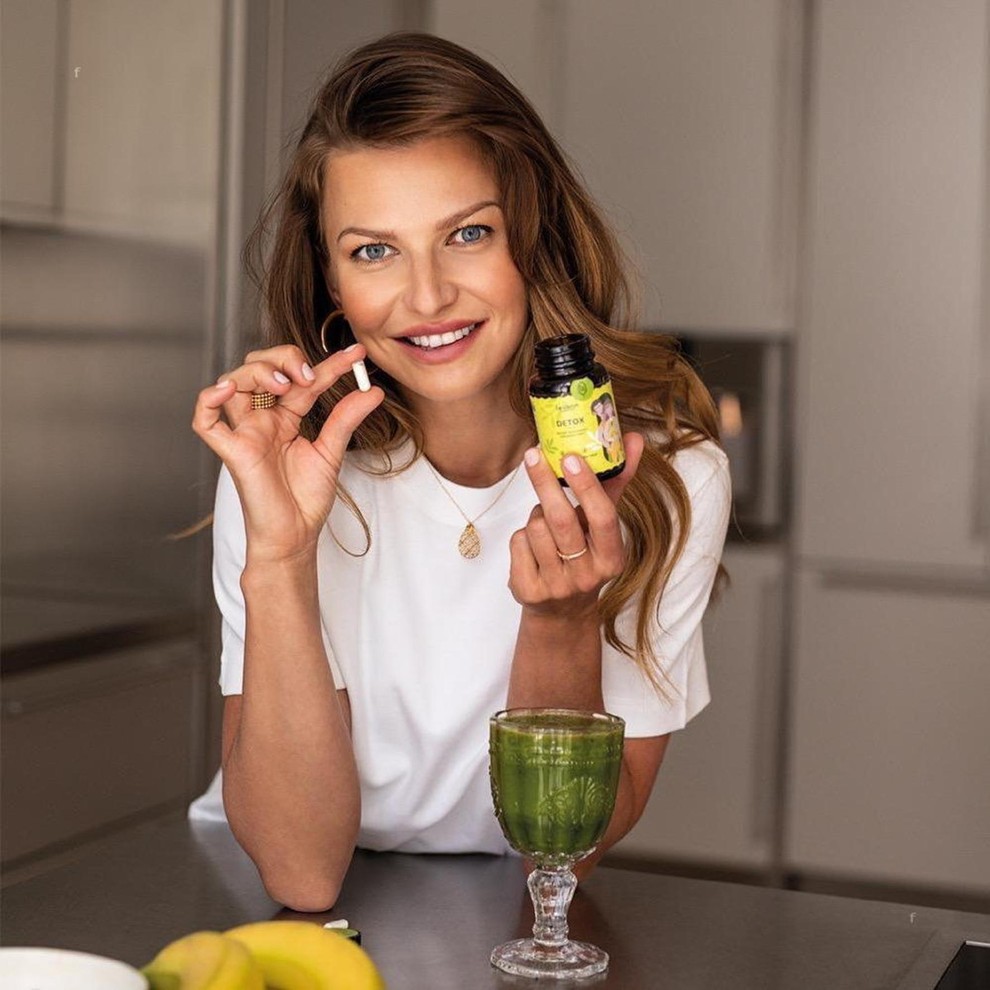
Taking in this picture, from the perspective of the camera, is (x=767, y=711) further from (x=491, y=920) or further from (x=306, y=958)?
(x=306, y=958)

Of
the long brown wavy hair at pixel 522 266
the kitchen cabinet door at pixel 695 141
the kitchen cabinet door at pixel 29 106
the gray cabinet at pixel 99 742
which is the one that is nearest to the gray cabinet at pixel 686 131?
the kitchen cabinet door at pixel 695 141

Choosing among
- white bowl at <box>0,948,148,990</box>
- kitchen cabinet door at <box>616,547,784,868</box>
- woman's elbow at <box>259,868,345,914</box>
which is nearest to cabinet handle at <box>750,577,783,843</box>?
kitchen cabinet door at <box>616,547,784,868</box>

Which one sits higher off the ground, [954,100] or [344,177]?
[954,100]

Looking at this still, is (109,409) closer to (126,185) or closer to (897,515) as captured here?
(126,185)

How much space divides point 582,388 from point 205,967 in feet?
1.83

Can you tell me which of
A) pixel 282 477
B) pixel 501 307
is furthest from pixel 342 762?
pixel 501 307

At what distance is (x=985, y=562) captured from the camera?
3.01m

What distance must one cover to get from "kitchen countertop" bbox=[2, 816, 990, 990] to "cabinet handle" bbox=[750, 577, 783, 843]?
77.8 inches

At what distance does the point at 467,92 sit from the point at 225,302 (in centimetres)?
167

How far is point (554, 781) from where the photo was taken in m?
0.99

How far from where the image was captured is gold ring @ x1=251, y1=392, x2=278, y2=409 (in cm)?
136

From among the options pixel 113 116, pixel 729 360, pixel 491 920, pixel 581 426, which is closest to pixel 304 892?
pixel 491 920

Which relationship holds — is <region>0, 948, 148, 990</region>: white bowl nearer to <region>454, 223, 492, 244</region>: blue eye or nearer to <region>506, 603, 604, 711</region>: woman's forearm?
<region>506, 603, 604, 711</region>: woman's forearm

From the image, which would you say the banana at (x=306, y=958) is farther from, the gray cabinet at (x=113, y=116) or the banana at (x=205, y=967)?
the gray cabinet at (x=113, y=116)
